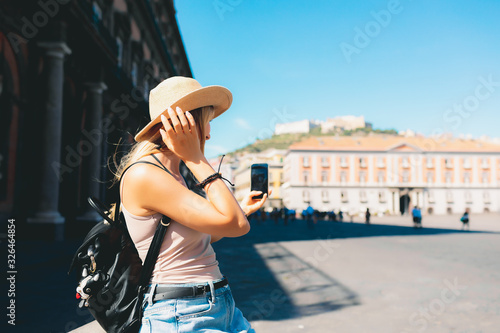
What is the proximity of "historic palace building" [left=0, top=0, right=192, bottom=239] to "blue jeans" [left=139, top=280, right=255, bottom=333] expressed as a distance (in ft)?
24.1

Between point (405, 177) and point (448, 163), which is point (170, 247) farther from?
point (448, 163)

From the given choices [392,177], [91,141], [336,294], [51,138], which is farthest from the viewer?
[392,177]

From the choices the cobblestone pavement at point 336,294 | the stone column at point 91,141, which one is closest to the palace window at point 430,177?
the cobblestone pavement at point 336,294

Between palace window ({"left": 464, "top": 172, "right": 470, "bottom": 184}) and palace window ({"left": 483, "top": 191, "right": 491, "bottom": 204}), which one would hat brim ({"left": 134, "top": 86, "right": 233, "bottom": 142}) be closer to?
palace window ({"left": 464, "top": 172, "right": 470, "bottom": 184})

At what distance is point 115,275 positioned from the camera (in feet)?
4.84

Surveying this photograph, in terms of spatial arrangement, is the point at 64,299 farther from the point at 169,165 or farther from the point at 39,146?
the point at 39,146

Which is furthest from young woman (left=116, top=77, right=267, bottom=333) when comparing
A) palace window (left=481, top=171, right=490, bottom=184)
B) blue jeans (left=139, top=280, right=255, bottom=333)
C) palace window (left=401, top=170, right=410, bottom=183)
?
palace window (left=481, top=171, right=490, bottom=184)

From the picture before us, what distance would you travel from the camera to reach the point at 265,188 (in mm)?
2043

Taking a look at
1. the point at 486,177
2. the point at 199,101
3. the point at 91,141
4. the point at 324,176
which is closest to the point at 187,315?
the point at 199,101

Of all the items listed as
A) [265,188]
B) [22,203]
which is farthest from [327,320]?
[22,203]

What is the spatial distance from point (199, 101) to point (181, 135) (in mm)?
201

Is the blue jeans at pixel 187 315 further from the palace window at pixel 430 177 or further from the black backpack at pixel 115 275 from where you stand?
the palace window at pixel 430 177

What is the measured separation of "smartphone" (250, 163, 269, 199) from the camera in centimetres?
204

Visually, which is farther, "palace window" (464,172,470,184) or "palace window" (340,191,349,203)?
"palace window" (464,172,470,184)
